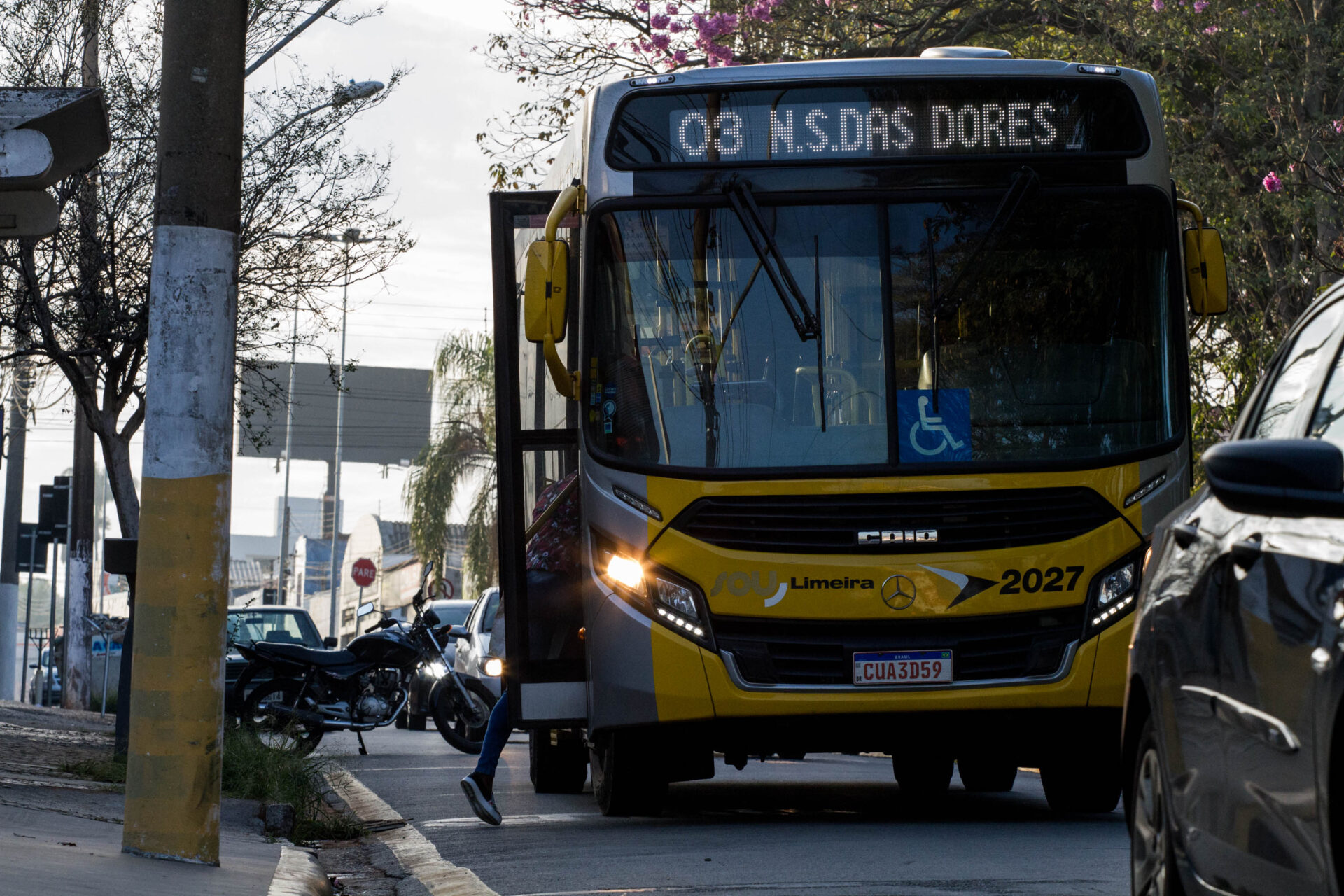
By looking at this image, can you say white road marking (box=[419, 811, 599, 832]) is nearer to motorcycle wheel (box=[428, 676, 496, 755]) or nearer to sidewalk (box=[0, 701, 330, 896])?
sidewalk (box=[0, 701, 330, 896])

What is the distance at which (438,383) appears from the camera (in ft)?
165

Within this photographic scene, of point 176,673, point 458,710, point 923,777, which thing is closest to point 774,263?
point 176,673

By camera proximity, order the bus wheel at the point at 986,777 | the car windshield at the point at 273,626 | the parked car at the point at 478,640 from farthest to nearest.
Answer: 1. the car windshield at the point at 273,626
2. the parked car at the point at 478,640
3. the bus wheel at the point at 986,777

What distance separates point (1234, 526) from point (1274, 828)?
0.82 meters

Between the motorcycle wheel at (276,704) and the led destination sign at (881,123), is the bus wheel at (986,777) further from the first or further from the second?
the motorcycle wheel at (276,704)

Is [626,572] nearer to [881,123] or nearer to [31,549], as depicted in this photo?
[881,123]

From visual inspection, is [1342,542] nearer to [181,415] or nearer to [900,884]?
[900,884]

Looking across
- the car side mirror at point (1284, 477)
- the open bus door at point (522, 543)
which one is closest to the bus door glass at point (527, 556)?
the open bus door at point (522, 543)

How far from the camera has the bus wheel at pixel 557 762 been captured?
12094 millimetres

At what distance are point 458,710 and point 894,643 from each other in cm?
1002

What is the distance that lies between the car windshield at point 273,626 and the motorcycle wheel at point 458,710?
7.36m

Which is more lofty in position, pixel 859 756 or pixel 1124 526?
pixel 1124 526

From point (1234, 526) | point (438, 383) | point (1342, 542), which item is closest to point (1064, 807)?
point (1234, 526)

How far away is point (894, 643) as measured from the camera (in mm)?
8680
